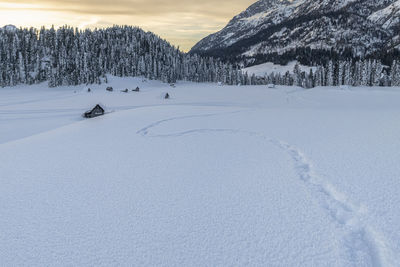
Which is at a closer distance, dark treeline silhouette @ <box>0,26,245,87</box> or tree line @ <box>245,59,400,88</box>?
tree line @ <box>245,59,400,88</box>

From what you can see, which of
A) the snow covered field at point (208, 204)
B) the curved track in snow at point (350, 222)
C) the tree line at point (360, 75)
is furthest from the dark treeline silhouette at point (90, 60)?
the curved track in snow at point (350, 222)

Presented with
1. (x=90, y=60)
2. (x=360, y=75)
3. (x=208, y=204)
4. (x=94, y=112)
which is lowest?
(x=208, y=204)

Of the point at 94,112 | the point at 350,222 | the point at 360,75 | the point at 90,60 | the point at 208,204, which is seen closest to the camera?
the point at 350,222

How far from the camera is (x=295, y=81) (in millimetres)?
137500

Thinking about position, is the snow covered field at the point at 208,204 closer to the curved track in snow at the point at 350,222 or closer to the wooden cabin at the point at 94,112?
the curved track in snow at the point at 350,222

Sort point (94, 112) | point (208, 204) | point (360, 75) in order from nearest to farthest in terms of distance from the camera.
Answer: point (208, 204) < point (94, 112) < point (360, 75)

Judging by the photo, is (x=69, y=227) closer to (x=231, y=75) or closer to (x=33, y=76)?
(x=231, y=75)

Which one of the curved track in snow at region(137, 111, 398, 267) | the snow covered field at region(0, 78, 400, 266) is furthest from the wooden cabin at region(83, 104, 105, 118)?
the curved track in snow at region(137, 111, 398, 267)

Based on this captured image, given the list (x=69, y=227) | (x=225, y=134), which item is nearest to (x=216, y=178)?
(x=69, y=227)

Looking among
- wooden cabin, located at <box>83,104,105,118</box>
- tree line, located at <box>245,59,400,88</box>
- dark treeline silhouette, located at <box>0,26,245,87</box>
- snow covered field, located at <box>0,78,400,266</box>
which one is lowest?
snow covered field, located at <box>0,78,400,266</box>

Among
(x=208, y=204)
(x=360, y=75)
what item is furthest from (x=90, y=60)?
(x=208, y=204)

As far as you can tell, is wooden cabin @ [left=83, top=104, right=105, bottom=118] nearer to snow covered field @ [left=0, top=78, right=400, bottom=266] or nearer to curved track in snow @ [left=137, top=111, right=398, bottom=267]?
snow covered field @ [left=0, top=78, right=400, bottom=266]

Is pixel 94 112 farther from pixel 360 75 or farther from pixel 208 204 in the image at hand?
pixel 360 75

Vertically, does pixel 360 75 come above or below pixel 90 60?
below
